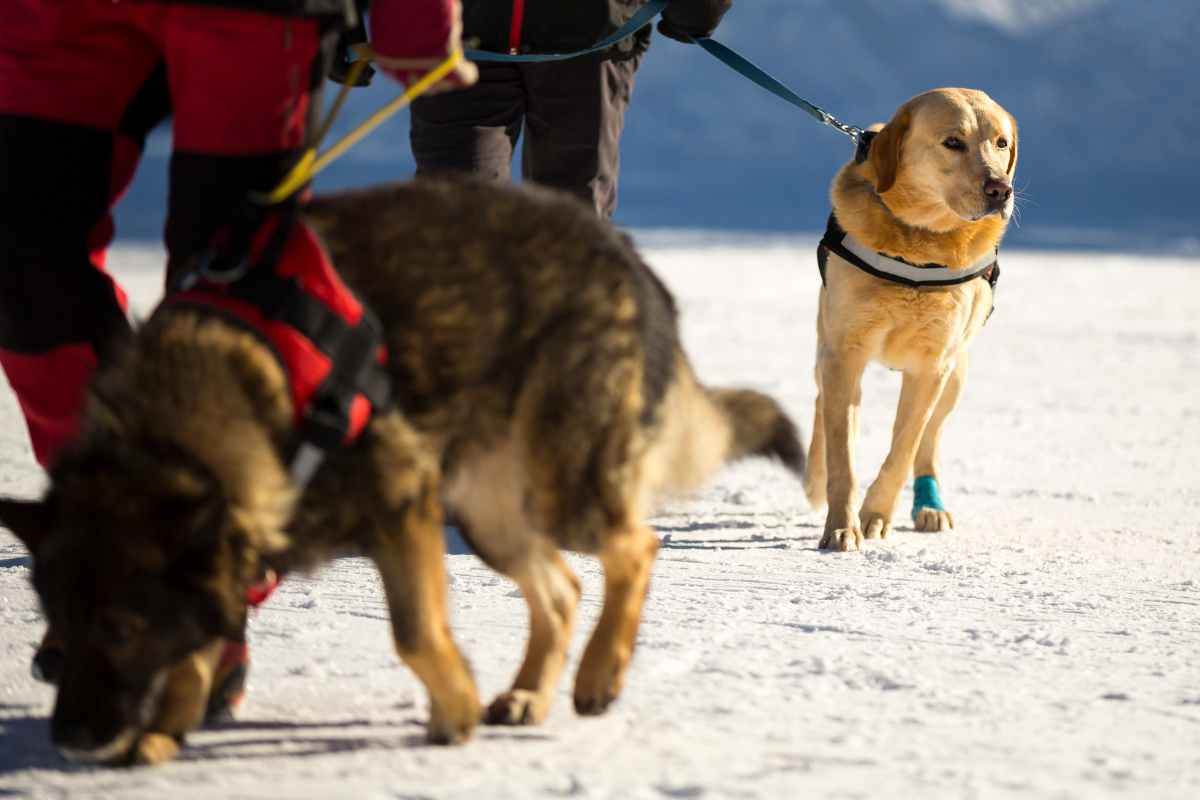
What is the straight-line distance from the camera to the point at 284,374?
7.28 ft

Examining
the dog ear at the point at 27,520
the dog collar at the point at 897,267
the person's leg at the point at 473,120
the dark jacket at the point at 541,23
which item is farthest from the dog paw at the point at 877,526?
the dog ear at the point at 27,520

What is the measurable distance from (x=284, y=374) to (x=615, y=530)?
0.61 metres

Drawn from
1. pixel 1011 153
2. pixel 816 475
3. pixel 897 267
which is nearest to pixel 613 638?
pixel 897 267

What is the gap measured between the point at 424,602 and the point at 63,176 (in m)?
0.92

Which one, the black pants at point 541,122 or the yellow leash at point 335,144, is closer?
the yellow leash at point 335,144

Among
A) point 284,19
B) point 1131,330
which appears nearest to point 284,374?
point 284,19

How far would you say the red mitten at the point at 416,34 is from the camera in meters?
2.58

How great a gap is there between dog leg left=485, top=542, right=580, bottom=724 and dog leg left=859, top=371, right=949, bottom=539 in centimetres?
208

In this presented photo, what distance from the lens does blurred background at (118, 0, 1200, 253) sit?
4050 cm

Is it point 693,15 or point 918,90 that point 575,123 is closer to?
point 693,15

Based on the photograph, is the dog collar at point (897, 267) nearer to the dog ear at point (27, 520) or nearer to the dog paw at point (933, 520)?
the dog paw at point (933, 520)

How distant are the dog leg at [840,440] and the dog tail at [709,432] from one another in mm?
1373

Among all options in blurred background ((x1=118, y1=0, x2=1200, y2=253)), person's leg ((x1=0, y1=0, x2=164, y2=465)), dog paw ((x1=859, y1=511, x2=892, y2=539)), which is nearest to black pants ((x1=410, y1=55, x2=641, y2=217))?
dog paw ((x1=859, y1=511, x2=892, y2=539))

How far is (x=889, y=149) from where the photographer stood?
15.8 feet
